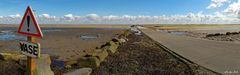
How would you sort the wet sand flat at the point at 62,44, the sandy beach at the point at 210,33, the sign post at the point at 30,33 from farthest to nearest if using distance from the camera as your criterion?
the sandy beach at the point at 210,33 → the wet sand flat at the point at 62,44 → the sign post at the point at 30,33

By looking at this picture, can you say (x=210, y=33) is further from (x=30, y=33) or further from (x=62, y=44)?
(x=30, y=33)

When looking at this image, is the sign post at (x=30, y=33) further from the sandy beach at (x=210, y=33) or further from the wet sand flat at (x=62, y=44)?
the sandy beach at (x=210, y=33)

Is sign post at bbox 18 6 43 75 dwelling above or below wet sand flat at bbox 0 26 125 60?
above

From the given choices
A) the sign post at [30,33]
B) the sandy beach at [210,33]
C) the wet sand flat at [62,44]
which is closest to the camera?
the sign post at [30,33]

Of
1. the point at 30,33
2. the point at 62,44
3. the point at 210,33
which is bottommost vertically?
the point at 210,33

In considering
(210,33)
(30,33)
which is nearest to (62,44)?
(30,33)

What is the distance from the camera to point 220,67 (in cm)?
989

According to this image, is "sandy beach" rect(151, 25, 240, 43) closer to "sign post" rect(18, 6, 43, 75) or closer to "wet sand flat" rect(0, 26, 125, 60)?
"wet sand flat" rect(0, 26, 125, 60)

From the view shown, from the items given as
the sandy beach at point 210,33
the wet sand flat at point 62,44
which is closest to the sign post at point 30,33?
the wet sand flat at point 62,44

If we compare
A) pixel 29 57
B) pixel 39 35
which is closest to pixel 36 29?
pixel 39 35

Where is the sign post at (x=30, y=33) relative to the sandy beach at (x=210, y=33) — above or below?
above

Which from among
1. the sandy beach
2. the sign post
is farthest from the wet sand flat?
the sandy beach

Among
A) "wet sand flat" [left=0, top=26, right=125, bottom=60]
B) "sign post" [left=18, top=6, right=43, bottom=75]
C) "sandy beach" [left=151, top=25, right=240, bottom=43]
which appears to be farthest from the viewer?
"sandy beach" [left=151, top=25, right=240, bottom=43]

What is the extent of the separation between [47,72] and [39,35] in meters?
3.21
